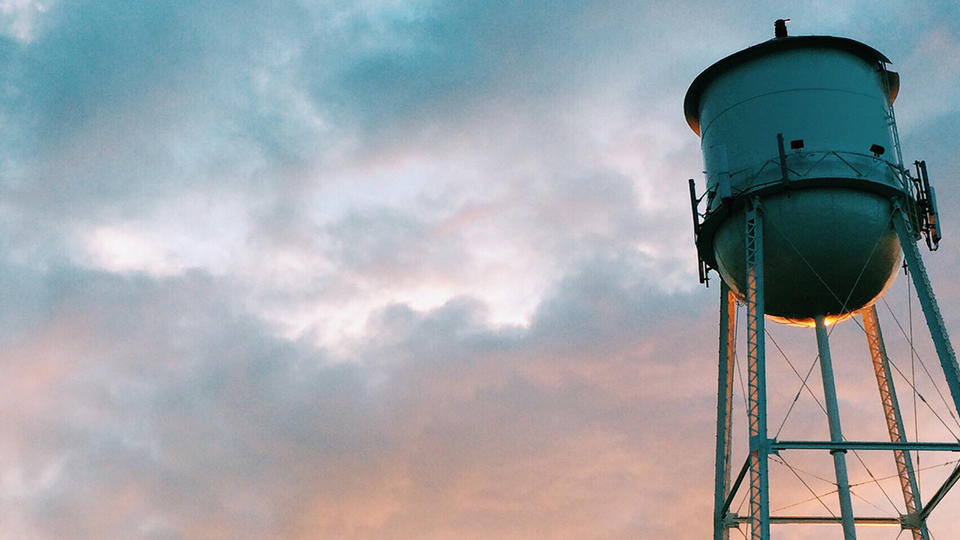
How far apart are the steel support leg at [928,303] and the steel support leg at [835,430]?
2431mm

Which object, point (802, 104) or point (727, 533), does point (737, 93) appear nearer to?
point (802, 104)

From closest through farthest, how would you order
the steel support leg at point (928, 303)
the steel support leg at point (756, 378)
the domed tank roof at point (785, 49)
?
the steel support leg at point (756, 378) < the steel support leg at point (928, 303) < the domed tank roof at point (785, 49)

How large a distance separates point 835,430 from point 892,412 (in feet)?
12.2

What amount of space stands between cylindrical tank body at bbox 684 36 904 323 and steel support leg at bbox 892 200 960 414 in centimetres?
31

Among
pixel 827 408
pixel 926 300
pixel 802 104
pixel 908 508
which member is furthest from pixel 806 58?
pixel 908 508

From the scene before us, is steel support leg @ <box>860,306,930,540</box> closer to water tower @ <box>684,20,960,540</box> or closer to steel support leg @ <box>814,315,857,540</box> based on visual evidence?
water tower @ <box>684,20,960,540</box>

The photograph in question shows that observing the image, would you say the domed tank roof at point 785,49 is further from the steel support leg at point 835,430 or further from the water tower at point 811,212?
the steel support leg at point 835,430

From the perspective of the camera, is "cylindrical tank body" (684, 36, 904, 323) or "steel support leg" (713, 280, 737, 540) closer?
"cylindrical tank body" (684, 36, 904, 323)

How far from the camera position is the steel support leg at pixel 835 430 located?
26905 millimetres

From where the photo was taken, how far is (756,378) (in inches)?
1059

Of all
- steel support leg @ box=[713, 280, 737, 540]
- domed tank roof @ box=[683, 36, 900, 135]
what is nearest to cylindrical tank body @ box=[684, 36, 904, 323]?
domed tank roof @ box=[683, 36, 900, 135]

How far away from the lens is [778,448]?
26.0m

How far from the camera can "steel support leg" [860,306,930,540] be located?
2977 centimetres

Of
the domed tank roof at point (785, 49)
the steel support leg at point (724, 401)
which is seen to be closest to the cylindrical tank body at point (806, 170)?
the domed tank roof at point (785, 49)
